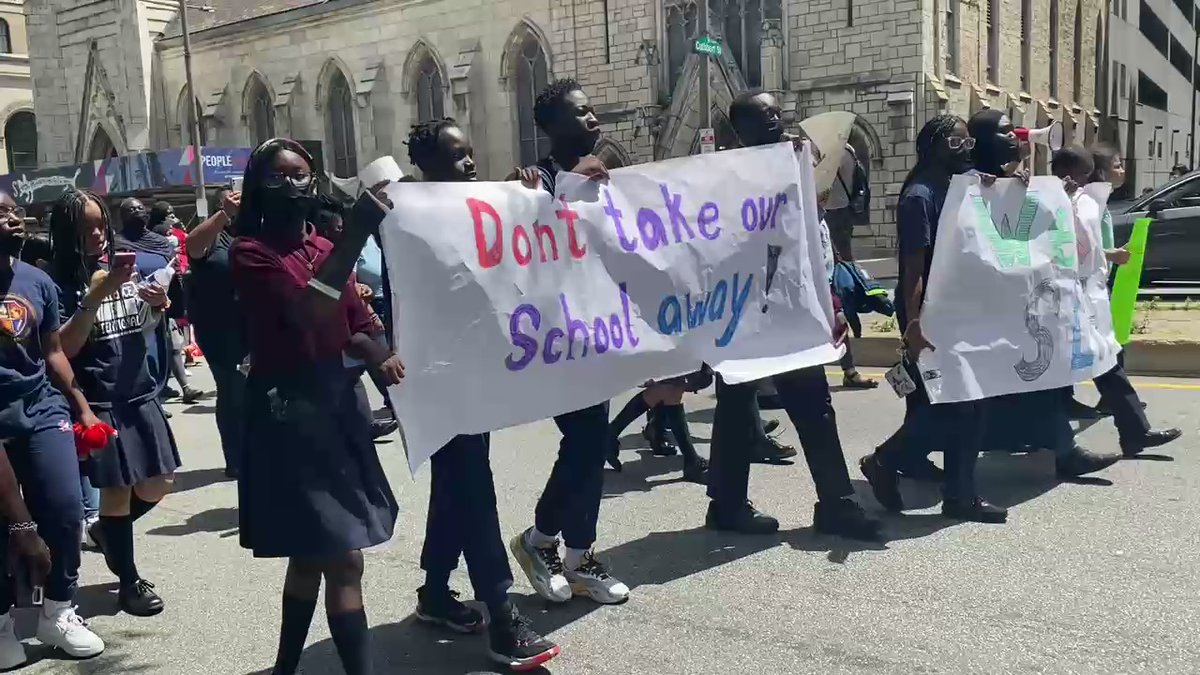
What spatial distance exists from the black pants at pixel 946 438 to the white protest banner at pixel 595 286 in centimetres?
66

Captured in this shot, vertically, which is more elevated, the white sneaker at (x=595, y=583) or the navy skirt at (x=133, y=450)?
the navy skirt at (x=133, y=450)

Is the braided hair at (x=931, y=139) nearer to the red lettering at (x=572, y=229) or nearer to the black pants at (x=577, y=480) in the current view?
the red lettering at (x=572, y=229)

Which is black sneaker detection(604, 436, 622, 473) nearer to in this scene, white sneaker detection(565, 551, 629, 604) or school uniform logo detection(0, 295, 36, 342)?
white sneaker detection(565, 551, 629, 604)

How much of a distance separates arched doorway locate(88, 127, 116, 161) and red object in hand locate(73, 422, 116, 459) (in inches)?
1664

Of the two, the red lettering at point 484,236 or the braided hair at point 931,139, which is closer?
the red lettering at point 484,236

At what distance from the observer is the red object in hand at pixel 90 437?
Result: 3715 mm

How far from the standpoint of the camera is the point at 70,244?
13.0 ft

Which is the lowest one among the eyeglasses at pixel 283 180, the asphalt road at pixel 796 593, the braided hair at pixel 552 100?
the asphalt road at pixel 796 593

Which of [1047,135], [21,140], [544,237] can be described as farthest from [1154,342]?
[21,140]

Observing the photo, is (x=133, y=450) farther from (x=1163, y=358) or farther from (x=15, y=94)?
(x=15, y=94)

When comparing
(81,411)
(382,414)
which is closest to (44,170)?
(382,414)

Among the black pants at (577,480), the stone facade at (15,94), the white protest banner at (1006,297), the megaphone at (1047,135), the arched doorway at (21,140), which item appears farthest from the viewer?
the arched doorway at (21,140)

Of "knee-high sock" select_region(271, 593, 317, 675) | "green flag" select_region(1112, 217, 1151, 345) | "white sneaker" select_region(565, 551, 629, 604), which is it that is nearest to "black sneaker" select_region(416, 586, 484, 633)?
"white sneaker" select_region(565, 551, 629, 604)

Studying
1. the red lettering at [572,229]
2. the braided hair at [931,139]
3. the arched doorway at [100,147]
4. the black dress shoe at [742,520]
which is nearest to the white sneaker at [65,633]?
the red lettering at [572,229]
